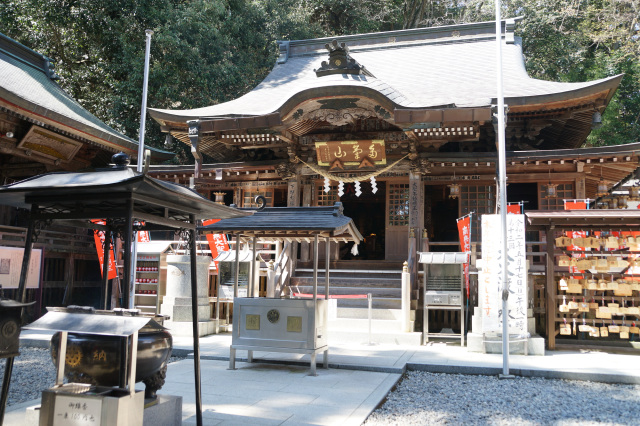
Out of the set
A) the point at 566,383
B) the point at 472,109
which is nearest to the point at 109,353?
the point at 566,383

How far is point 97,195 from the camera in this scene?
13.6 feet

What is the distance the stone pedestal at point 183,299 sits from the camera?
1016 centimetres

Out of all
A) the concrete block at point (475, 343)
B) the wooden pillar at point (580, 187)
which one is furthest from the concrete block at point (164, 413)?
the wooden pillar at point (580, 187)

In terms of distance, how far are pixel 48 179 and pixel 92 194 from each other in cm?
50

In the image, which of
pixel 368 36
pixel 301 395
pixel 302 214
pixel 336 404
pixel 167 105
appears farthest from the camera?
pixel 167 105

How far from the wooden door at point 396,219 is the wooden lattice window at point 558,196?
11.1 feet

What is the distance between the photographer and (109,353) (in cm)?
381

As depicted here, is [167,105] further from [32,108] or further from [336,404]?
[336,404]

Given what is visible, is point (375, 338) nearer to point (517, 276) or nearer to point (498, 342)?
point (498, 342)

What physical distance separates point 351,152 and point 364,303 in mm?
3834

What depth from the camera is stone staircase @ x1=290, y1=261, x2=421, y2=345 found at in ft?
32.0

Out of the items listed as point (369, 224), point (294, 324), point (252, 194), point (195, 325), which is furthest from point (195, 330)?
point (369, 224)

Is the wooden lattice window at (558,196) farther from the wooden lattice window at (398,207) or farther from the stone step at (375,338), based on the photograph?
the stone step at (375,338)

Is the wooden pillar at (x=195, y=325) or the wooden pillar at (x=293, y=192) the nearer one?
the wooden pillar at (x=195, y=325)
